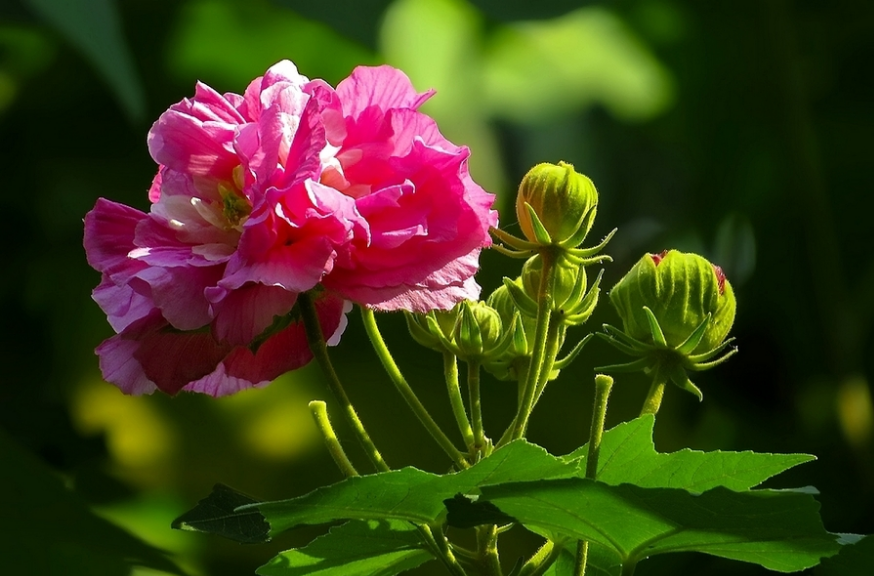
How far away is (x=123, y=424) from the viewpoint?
1.30 meters

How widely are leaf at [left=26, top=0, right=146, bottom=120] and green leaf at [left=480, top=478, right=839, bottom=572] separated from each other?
58 cm

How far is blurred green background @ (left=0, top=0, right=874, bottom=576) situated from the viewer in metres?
1.24

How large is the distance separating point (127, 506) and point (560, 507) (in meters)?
1.07

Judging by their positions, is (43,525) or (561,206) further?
(43,525)

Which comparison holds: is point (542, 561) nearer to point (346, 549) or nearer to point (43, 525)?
point (346, 549)

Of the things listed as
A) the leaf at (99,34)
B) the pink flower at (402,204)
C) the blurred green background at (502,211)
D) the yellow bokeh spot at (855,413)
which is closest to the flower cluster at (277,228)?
the pink flower at (402,204)

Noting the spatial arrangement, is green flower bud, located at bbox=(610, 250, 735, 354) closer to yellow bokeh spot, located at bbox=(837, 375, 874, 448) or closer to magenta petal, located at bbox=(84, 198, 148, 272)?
magenta petal, located at bbox=(84, 198, 148, 272)

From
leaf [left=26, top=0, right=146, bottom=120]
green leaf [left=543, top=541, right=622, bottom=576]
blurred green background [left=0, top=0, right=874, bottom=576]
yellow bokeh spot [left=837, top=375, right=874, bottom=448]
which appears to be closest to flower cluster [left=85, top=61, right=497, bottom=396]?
green leaf [left=543, top=541, right=622, bottom=576]

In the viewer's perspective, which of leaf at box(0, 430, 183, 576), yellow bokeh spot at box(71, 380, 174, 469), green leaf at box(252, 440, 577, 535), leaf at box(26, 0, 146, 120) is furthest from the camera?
yellow bokeh spot at box(71, 380, 174, 469)

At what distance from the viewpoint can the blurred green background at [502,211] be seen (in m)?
1.24

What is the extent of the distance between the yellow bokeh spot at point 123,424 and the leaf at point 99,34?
50cm

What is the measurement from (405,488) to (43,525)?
95cm

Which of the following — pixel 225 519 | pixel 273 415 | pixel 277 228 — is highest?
A: pixel 277 228

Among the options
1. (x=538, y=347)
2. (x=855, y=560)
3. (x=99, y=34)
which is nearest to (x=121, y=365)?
(x=538, y=347)
